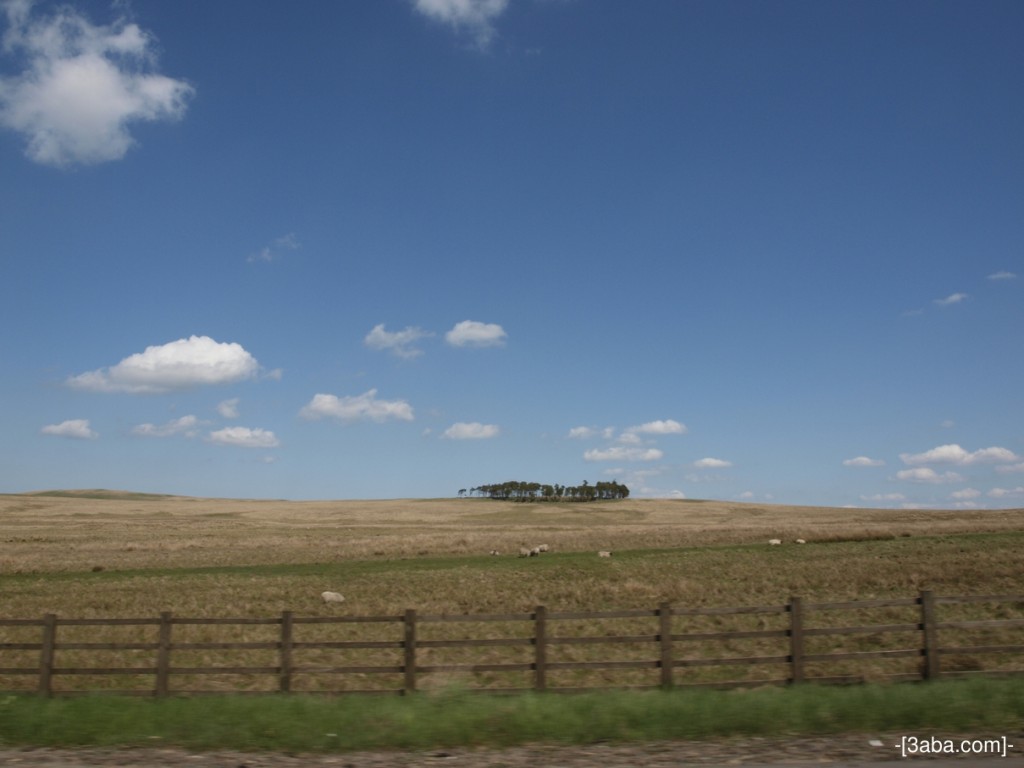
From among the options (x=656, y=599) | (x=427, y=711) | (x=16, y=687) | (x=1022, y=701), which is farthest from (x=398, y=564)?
(x=1022, y=701)

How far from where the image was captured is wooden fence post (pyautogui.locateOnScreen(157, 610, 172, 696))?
13.6 m

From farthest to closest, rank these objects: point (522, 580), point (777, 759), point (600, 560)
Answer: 1. point (600, 560)
2. point (522, 580)
3. point (777, 759)

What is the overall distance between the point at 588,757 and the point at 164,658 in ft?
27.7

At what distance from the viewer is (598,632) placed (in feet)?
69.6

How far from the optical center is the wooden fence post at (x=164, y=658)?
44.8ft

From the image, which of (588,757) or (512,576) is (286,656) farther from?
(512,576)

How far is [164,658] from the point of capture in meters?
13.8

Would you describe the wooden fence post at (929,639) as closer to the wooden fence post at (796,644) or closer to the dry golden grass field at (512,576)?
the wooden fence post at (796,644)

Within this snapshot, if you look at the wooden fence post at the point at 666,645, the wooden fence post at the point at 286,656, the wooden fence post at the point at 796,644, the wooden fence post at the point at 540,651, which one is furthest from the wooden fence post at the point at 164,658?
the wooden fence post at the point at 796,644

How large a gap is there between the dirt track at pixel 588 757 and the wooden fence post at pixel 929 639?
13.1 feet

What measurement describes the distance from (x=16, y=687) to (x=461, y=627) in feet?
36.4

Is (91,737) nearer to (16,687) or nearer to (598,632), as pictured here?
(16,687)

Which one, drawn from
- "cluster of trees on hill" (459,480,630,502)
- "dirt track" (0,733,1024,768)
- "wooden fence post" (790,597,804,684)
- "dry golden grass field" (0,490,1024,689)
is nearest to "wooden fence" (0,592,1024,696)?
"wooden fence post" (790,597,804,684)

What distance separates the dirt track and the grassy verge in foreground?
13.2 inches
